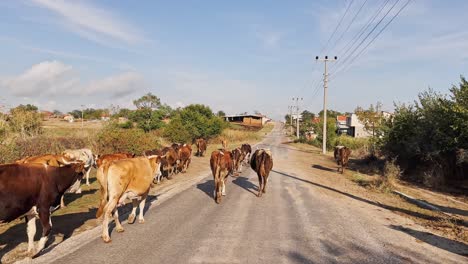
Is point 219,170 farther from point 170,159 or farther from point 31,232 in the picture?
point 31,232

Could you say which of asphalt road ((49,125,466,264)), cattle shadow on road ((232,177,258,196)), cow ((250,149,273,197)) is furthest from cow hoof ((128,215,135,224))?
cattle shadow on road ((232,177,258,196))

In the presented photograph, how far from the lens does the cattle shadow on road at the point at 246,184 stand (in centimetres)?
1441

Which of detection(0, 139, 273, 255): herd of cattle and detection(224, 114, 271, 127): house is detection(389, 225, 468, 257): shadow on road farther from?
detection(224, 114, 271, 127): house

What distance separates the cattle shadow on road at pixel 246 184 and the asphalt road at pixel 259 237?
1.99 m

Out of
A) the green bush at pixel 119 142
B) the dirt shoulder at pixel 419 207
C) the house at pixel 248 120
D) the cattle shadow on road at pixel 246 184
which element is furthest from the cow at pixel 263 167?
the house at pixel 248 120

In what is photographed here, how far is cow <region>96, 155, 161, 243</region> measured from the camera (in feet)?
24.9

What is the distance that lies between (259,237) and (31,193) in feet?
15.8

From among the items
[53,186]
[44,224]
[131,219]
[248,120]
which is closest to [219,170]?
[131,219]

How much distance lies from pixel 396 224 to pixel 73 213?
9.16 m

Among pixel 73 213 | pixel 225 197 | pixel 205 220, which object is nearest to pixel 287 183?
pixel 225 197

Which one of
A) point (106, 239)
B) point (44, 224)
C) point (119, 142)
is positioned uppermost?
point (119, 142)

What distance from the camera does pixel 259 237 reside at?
795 cm

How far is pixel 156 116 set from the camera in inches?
2010

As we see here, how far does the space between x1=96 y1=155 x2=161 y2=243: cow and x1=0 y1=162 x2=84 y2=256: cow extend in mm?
866
